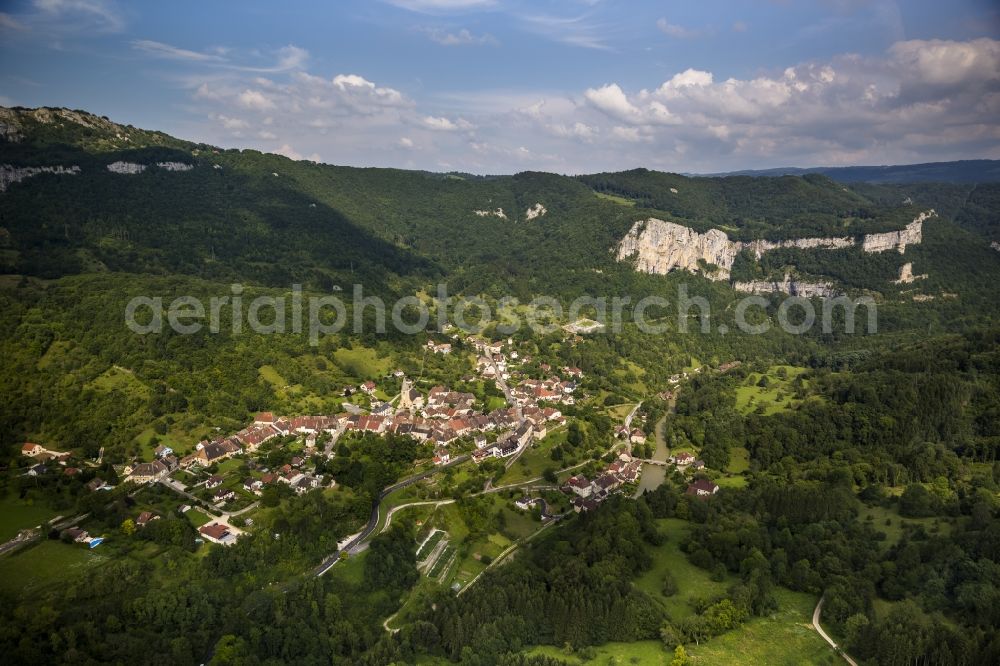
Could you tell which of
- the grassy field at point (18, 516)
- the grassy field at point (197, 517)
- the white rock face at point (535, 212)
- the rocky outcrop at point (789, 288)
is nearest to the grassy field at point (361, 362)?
the grassy field at point (197, 517)

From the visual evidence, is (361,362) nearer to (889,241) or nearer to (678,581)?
(678,581)

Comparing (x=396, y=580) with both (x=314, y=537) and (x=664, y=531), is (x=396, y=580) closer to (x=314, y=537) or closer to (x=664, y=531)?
(x=314, y=537)

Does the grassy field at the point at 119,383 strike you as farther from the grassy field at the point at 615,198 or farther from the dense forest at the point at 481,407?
the grassy field at the point at 615,198

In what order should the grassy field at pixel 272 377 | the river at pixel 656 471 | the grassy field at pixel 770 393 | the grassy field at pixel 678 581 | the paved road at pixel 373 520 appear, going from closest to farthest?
the grassy field at pixel 678 581 < the paved road at pixel 373 520 < the river at pixel 656 471 < the grassy field at pixel 272 377 < the grassy field at pixel 770 393

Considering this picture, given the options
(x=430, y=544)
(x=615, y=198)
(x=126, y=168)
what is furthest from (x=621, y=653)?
(x=615, y=198)

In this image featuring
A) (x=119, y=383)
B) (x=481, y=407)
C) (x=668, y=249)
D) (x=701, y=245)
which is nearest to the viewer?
(x=119, y=383)

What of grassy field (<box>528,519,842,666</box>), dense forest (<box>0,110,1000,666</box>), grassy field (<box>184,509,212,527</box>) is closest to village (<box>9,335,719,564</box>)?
grassy field (<box>184,509,212,527</box>)
